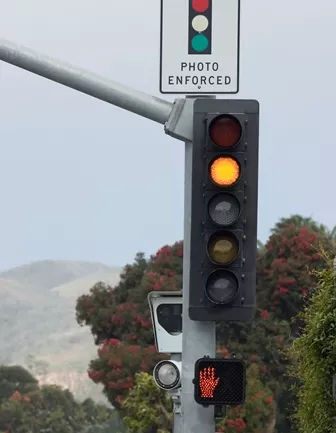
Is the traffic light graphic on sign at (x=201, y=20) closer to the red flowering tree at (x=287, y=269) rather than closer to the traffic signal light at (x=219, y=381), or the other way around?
the traffic signal light at (x=219, y=381)

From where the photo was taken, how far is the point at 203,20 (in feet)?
34.3

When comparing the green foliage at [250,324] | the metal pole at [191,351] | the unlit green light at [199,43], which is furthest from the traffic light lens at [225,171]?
the green foliage at [250,324]

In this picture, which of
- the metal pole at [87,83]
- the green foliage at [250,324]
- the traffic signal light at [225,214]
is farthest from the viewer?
the green foliage at [250,324]

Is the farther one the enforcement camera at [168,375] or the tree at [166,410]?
the tree at [166,410]

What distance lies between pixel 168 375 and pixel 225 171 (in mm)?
7291

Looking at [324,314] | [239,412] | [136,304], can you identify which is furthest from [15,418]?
[324,314]

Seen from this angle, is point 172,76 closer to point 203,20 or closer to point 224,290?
point 203,20

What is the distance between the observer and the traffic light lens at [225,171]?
9969 millimetres

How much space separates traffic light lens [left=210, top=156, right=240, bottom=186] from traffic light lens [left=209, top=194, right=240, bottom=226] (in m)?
0.09

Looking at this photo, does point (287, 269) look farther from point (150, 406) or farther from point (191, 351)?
point (191, 351)

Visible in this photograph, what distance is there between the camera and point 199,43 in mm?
10477

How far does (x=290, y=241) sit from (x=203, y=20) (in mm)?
51615

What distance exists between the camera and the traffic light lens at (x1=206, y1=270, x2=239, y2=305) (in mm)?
10031

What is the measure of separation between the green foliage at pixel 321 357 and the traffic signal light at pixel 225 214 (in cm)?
730
